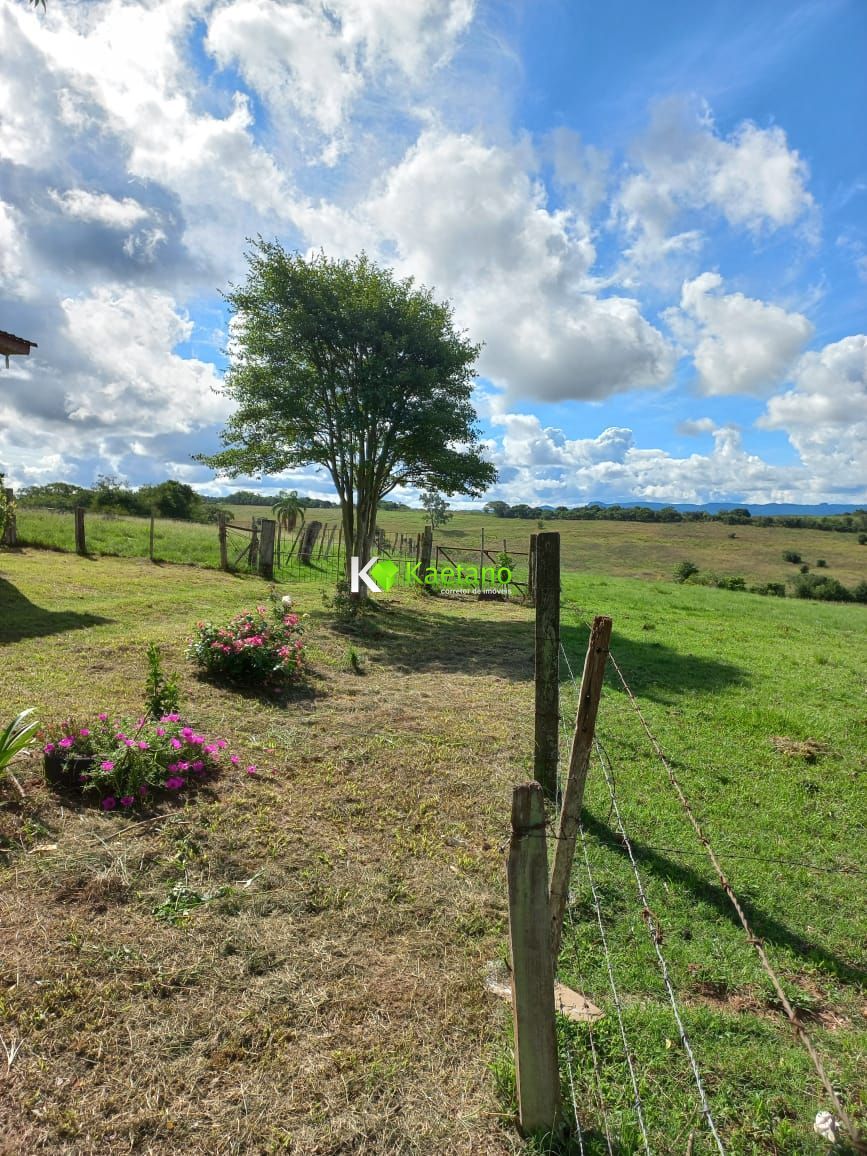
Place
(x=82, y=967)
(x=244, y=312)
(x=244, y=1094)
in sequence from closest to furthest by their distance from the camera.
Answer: (x=244, y=1094) → (x=82, y=967) → (x=244, y=312)

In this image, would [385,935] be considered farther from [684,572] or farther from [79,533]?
[684,572]

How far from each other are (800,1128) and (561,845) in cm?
143

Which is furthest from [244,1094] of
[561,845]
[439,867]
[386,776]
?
[386,776]

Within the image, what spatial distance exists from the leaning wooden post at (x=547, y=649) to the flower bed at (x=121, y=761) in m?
2.94

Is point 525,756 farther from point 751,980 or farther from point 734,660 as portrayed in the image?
point 734,660

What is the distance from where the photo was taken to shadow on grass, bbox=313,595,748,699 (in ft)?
31.9

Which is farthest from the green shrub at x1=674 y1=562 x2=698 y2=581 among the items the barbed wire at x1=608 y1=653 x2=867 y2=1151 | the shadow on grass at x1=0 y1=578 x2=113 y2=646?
the barbed wire at x1=608 y1=653 x2=867 y2=1151

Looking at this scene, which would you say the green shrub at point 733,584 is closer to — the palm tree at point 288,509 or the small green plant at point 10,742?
the palm tree at point 288,509

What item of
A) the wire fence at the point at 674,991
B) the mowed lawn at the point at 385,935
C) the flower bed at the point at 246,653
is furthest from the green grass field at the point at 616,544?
the wire fence at the point at 674,991

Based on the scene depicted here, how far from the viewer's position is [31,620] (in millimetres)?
9539

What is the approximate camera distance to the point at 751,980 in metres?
3.33

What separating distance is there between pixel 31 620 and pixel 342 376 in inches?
359

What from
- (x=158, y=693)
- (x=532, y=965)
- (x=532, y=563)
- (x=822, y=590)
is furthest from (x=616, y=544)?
(x=532, y=965)

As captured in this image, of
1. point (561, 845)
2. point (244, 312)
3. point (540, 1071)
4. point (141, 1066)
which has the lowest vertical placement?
point (141, 1066)
